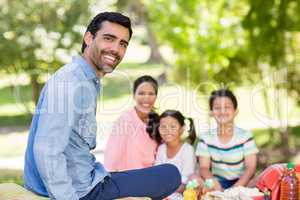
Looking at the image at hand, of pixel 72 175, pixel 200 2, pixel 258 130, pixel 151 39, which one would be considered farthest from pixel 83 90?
pixel 151 39

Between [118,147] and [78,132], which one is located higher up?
[78,132]

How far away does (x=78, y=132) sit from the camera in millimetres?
3234

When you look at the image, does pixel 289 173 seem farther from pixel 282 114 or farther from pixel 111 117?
pixel 111 117

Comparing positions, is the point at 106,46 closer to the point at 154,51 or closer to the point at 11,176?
the point at 11,176

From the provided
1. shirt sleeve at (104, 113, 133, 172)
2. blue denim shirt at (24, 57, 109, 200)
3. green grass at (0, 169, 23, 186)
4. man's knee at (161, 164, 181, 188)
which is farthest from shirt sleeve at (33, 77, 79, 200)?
green grass at (0, 169, 23, 186)

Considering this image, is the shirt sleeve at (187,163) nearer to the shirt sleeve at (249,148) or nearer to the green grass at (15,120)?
the shirt sleeve at (249,148)

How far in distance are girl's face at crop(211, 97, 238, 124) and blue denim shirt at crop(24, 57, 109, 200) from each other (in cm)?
156

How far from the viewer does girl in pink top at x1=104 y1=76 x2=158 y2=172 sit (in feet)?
15.8

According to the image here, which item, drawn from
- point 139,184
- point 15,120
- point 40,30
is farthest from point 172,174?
point 15,120

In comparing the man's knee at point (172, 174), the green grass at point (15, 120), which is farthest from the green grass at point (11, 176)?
the green grass at point (15, 120)

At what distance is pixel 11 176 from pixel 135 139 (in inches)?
99.7

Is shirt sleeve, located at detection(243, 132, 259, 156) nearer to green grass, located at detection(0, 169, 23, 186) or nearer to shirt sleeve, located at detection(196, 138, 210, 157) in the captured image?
shirt sleeve, located at detection(196, 138, 210, 157)

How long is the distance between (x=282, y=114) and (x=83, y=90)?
5.76 meters

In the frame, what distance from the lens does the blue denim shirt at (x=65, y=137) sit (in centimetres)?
306
